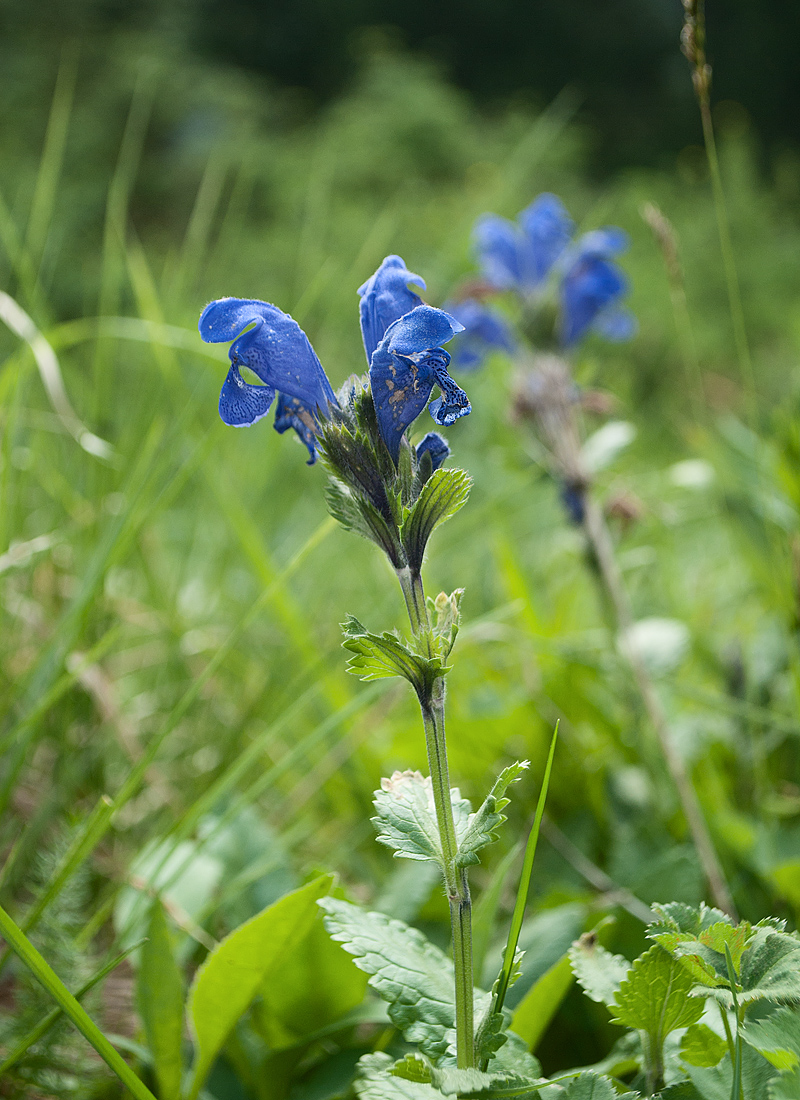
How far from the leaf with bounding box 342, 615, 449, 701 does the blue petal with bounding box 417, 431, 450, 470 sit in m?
0.13

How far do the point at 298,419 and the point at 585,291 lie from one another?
2.31 feet

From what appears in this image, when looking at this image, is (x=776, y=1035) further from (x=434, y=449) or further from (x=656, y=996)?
(x=434, y=449)

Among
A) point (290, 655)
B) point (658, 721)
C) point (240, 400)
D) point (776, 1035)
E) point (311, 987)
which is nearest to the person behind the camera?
point (776, 1035)

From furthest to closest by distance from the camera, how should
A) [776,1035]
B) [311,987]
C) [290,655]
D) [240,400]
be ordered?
[290,655] < [311,987] < [240,400] < [776,1035]

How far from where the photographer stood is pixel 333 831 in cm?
102

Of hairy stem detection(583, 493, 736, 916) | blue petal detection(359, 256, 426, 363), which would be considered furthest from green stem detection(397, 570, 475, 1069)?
hairy stem detection(583, 493, 736, 916)

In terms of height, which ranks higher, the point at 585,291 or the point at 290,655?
the point at 585,291

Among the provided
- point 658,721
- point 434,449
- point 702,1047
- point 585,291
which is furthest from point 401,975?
point 585,291

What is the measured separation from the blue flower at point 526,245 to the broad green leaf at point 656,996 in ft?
2.94

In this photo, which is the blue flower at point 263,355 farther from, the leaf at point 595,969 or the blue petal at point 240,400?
the leaf at point 595,969

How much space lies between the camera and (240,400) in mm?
544

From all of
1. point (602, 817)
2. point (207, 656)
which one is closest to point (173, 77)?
point (207, 656)

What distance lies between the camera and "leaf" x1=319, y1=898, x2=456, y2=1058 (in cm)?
47

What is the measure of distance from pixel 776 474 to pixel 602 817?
1.59 ft
